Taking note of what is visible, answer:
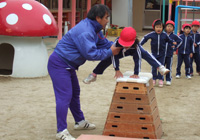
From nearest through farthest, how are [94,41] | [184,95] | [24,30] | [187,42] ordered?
[94,41] → [184,95] → [24,30] → [187,42]

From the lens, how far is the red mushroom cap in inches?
330

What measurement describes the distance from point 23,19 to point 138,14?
17.2m

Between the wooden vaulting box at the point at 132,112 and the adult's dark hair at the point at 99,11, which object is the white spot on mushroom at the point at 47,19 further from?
the wooden vaulting box at the point at 132,112

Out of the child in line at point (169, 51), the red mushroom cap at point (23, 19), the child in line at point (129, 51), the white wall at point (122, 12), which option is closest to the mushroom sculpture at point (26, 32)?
the red mushroom cap at point (23, 19)

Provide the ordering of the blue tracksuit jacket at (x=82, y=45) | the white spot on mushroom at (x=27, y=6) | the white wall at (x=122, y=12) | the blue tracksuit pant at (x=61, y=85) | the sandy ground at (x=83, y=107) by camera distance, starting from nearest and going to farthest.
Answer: the blue tracksuit jacket at (x=82, y=45)
the blue tracksuit pant at (x=61, y=85)
the sandy ground at (x=83, y=107)
the white spot on mushroom at (x=27, y=6)
the white wall at (x=122, y=12)

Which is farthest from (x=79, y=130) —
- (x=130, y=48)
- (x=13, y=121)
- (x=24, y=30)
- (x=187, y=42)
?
(x=187, y=42)

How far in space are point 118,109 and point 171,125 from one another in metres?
1.23

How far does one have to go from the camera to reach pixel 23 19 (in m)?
8.46

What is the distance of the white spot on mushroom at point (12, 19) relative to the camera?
8.41 metres

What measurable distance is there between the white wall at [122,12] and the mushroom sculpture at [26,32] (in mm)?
13870

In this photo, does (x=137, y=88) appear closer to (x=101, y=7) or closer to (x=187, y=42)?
(x=101, y=7)

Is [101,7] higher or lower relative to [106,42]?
higher

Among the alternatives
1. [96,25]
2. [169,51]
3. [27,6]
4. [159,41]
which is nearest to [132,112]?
[96,25]

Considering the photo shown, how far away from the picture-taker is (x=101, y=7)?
4.55m
